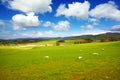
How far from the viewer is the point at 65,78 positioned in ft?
63.1

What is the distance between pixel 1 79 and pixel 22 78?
9.04 ft

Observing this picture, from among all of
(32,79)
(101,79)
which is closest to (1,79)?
(32,79)

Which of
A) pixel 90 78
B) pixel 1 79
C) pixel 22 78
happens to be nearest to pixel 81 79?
pixel 90 78

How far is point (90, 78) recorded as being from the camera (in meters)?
18.4

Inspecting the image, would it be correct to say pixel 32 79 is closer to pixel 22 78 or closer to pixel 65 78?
pixel 22 78

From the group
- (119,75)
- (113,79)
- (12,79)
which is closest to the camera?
(113,79)

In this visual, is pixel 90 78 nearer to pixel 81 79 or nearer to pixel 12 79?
pixel 81 79

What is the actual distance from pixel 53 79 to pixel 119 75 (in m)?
7.72

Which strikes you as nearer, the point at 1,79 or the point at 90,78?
the point at 90,78

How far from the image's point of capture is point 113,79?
17.5 m

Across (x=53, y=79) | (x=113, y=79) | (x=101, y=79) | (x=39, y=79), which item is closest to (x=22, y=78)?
(x=39, y=79)

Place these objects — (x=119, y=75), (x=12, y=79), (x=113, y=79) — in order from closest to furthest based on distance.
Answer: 1. (x=113, y=79)
2. (x=119, y=75)
3. (x=12, y=79)

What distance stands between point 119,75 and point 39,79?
9.43m

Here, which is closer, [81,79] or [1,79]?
[81,79]
